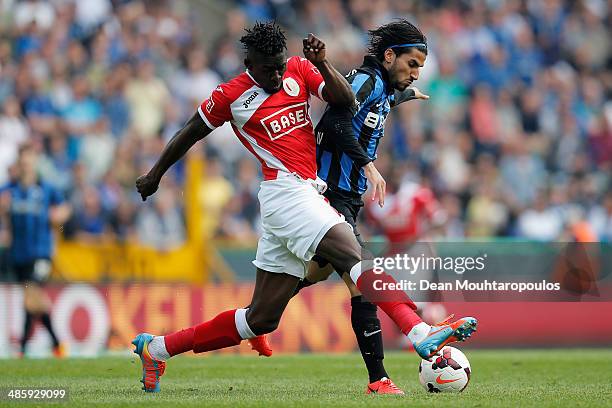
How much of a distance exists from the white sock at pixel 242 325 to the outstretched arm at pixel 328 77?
1.60m

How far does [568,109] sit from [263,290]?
13.1 m

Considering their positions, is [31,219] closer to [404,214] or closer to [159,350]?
[404,214]

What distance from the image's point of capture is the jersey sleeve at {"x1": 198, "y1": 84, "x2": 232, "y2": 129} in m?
8.11

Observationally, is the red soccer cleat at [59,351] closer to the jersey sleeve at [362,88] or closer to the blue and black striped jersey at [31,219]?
the blue and black striped jersey at [31,219]

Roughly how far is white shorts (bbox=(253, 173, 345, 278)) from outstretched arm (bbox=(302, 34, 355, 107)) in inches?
24.0

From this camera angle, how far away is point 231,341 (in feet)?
27.5

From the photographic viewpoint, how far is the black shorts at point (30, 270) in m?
13.7

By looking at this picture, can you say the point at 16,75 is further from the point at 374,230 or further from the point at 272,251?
the point at 272,251

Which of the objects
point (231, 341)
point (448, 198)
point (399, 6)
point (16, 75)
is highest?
point (399, 6)

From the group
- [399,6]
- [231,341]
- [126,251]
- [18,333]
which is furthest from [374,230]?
[231,341]

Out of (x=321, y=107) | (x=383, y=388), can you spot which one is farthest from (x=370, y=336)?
→ (x=321, y=107)

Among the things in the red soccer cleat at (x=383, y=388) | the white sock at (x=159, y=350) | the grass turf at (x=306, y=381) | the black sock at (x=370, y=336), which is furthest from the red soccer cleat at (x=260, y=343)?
the red soccer cleat at (x=383, y=388)

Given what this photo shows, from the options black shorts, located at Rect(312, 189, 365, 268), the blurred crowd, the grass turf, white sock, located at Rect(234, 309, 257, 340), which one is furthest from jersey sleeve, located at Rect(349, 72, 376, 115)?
the blurred crowd

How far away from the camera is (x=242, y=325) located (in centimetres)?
829
